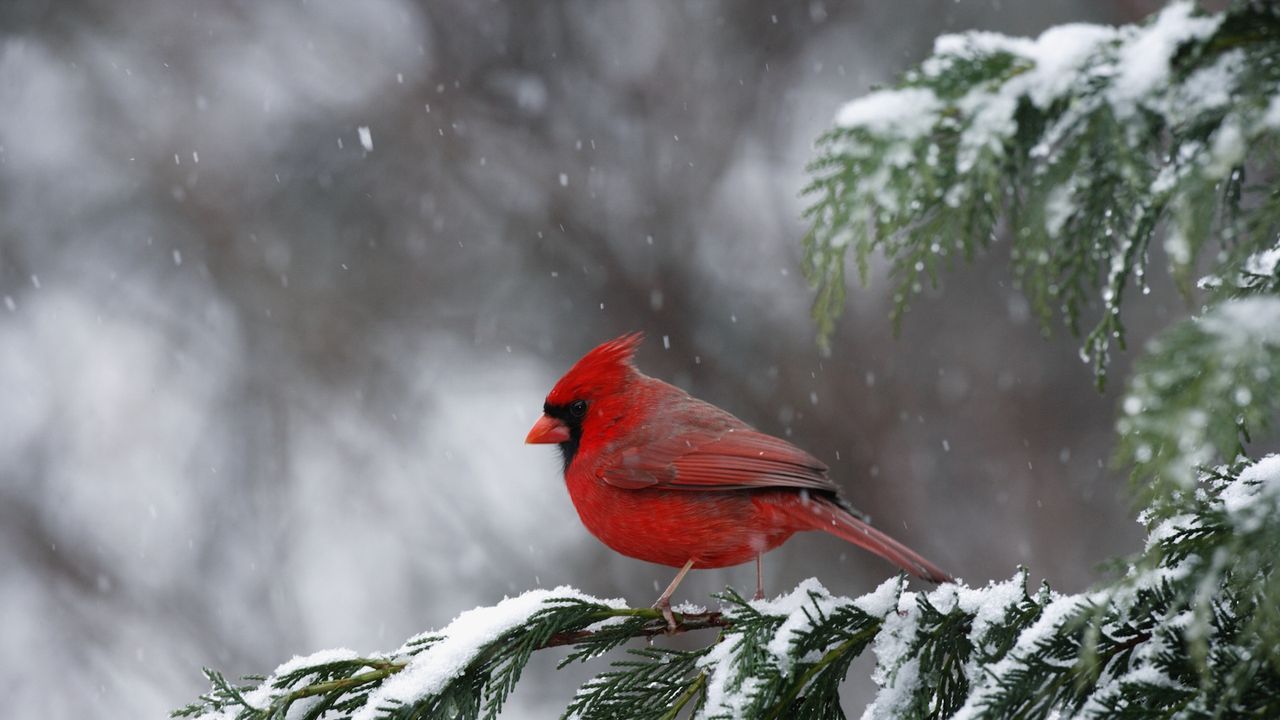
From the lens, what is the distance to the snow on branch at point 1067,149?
2.82 ft

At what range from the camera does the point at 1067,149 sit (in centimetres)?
91

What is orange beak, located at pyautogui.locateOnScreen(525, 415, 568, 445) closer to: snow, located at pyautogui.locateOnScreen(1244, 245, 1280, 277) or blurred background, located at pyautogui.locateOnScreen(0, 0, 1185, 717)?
snow, located at pyautogui.locateOnScreen(1244, 245, 1280, 277)

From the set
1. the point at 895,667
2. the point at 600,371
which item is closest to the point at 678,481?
the point at 600,371

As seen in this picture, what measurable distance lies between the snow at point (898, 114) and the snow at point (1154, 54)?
0.14 metres

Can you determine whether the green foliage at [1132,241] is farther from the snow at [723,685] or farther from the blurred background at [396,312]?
the blurred background at [396,312]

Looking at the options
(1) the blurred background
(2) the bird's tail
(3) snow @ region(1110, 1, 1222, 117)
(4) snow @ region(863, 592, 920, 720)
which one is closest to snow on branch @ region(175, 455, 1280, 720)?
(4) snow @ region(863, 592, 920, 720)

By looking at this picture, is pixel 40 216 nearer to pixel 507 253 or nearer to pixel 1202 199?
pixel 507 253

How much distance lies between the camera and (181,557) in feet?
19.9

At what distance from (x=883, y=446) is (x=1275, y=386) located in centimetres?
447

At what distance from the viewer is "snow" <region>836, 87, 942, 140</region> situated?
3.03 feet

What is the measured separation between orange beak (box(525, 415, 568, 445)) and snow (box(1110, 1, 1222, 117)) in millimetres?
1950

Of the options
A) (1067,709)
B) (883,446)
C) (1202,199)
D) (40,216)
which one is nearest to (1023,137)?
(1202,199)

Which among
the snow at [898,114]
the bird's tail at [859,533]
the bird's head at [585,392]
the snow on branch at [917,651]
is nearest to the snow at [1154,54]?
the snow at [898,114]

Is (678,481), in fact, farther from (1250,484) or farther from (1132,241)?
(1132,241)
